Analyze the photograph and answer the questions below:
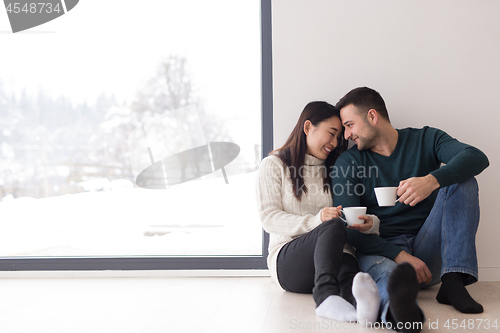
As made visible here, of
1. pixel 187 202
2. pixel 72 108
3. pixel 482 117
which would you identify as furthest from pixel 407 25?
pixel 72 108

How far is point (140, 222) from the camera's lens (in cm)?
212

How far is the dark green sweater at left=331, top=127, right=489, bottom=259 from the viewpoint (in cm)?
159

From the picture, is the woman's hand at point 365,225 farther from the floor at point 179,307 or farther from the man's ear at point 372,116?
the man's ear at point 372,116

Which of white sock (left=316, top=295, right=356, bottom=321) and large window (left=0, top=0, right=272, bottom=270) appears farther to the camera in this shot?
large window (left=0, top=0, right=272, bottom=270)

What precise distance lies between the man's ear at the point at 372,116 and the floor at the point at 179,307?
788 mm

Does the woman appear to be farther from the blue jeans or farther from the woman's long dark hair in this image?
the blue jeans

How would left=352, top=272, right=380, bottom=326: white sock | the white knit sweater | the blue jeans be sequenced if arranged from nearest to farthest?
left=352, top=272, right=380, bottom=326: white sock, the blue jeans, the white knit sweater

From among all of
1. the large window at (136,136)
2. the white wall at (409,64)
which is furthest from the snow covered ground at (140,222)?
the white wall at (409,64)

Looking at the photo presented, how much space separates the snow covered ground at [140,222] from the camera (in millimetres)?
2059

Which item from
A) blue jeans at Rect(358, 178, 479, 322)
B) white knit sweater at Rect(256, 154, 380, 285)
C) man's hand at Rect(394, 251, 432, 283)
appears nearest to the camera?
blue jeans at Rect(358, 178, 479, 322)

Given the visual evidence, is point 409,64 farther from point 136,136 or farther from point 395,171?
point 136,136

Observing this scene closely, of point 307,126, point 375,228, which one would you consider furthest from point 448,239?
point 307,126

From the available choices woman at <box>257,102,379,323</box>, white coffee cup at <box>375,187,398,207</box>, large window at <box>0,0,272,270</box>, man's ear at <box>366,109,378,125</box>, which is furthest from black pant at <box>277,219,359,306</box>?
man's ear at <box>366,109,378,125</box>

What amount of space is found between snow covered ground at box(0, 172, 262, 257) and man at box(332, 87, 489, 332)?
0.65 m
